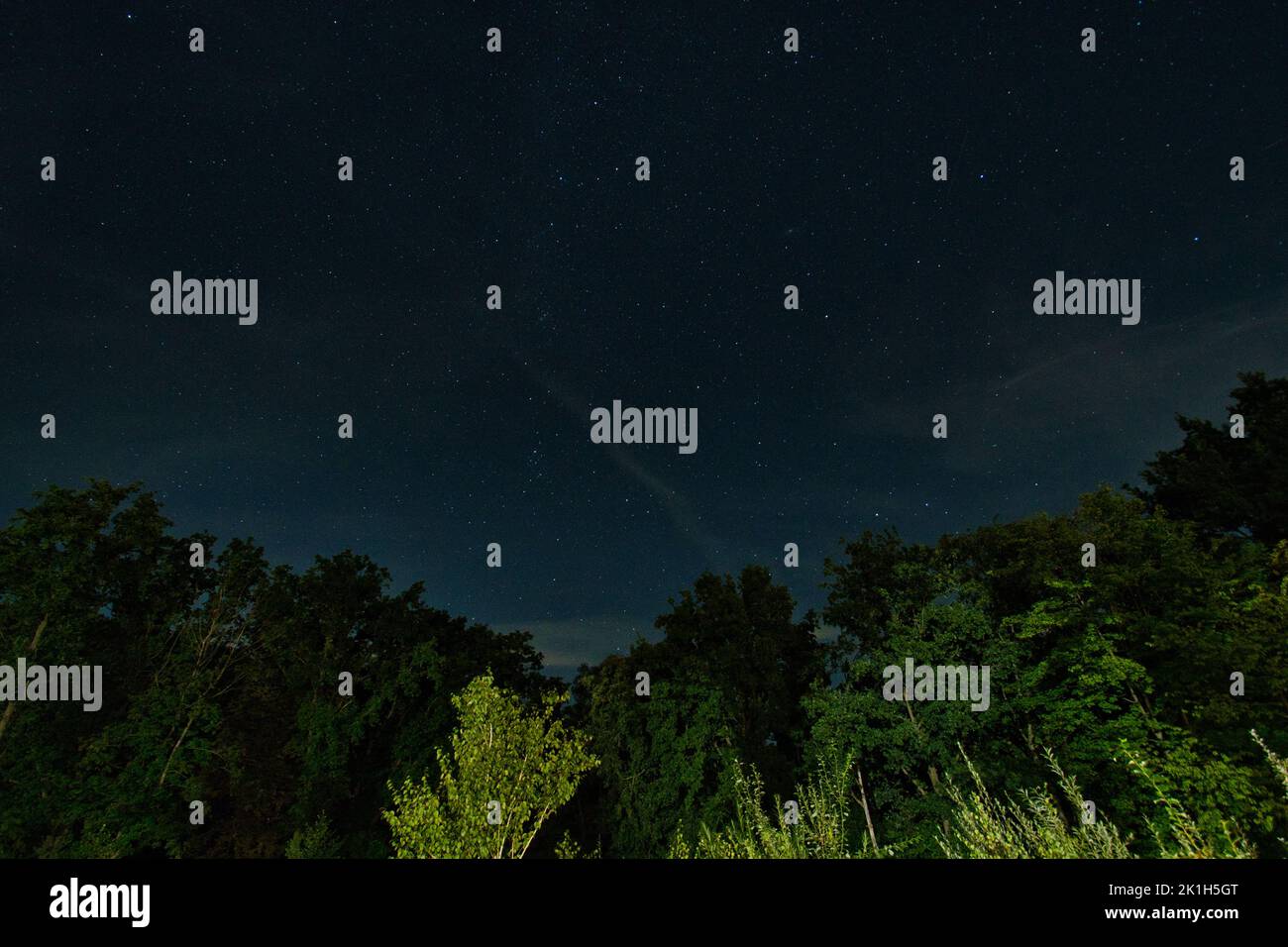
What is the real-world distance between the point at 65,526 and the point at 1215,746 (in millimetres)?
46122

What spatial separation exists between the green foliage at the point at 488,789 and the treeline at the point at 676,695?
0.09m

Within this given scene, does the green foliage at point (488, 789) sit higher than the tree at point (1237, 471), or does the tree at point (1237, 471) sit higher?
the tree at point (1237, 471)

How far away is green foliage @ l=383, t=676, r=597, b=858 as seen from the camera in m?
18.4

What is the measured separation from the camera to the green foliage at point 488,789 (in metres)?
18.4

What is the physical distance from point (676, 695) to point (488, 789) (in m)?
15.3

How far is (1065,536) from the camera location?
25562 mm

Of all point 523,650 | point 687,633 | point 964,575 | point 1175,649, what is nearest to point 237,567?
point 523,650

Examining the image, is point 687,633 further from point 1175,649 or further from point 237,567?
point 237,567
